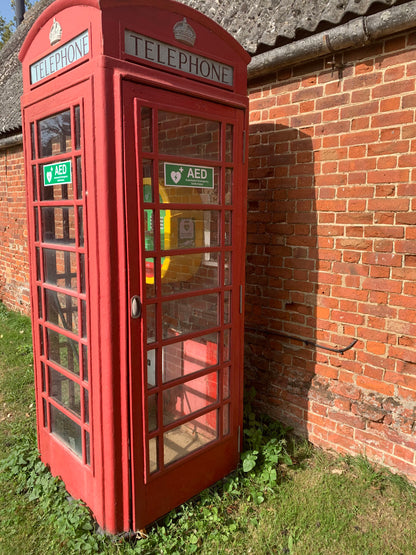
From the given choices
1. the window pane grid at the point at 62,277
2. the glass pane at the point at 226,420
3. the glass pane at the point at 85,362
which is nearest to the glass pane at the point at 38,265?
the window pane grid at the point at 62,277

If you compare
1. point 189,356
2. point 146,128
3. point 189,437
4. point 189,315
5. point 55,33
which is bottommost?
point 189,437

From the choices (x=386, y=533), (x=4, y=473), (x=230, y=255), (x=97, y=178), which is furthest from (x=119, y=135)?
(x=386, y=533)

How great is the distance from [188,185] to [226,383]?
1.52 m

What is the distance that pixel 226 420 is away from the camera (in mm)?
3211

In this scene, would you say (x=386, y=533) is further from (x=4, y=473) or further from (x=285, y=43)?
(x=285, y=43)

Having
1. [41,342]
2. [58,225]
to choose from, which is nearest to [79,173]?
[58,225]

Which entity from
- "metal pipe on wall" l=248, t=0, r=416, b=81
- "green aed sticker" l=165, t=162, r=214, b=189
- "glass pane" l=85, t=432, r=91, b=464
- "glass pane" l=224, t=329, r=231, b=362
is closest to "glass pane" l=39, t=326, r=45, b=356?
"glass pane" l=85, t=432, r=91, b=464

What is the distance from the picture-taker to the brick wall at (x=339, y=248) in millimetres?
2926

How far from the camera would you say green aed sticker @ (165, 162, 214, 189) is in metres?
2.61

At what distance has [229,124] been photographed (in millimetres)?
2887

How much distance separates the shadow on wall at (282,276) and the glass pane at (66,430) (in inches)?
70.6

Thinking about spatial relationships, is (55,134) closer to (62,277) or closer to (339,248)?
(62,277)

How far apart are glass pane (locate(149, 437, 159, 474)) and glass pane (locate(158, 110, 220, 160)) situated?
1.87 metres

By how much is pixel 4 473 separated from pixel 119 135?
2783 millimetres
